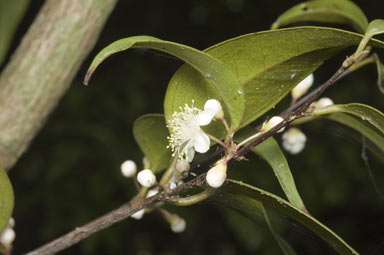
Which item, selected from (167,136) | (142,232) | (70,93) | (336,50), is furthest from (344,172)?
(336,50)

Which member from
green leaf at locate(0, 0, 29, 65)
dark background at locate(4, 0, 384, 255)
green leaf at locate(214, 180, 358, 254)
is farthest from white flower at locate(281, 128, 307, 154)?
dark background at locate(4, 0, 384, 255)

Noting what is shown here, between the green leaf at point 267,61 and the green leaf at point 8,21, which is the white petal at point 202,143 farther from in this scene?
the green leaf at point 8,21

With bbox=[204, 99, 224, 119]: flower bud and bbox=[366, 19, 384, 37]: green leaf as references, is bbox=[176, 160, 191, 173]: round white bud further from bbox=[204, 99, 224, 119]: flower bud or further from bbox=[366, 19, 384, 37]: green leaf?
bbox=[366, 19, 384, 37]: green leaf

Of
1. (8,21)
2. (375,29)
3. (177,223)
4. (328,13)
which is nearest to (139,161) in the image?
(8,21)

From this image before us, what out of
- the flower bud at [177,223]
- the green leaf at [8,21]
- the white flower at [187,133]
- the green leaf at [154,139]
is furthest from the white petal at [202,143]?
the green leaf at [8,21]

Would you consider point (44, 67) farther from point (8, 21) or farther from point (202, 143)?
point (202, 143)

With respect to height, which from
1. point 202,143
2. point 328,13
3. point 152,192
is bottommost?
point 152,192

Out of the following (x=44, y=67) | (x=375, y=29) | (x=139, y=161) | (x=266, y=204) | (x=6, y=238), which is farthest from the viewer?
(x=139, y=161)

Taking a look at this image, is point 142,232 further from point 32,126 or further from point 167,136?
point 167,136
